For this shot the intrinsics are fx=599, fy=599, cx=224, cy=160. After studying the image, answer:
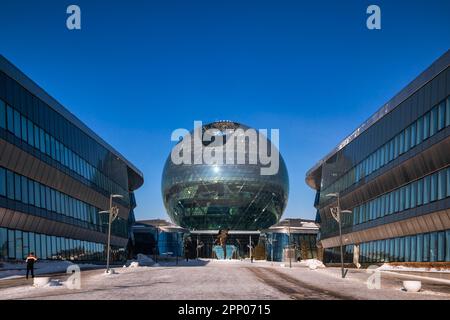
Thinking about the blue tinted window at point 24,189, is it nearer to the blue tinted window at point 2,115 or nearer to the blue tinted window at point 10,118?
the blue tinted window at point 10,118

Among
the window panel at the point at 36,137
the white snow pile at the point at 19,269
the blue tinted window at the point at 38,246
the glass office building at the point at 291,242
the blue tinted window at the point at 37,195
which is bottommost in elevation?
the glass office building at the point at 291,242

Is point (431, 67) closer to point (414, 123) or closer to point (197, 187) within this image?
point (414, 123)

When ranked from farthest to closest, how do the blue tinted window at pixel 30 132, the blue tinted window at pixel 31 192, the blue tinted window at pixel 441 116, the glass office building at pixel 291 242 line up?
the glass office building at pixel 291 242, the blue tinted window at pixel 31 192, the blue tinted window at pixel 30 132, the blue tinted window at pixel 441 116

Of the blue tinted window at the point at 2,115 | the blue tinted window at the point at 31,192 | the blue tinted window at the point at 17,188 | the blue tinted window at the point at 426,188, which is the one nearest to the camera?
the blue tinted window at the point at 2,115

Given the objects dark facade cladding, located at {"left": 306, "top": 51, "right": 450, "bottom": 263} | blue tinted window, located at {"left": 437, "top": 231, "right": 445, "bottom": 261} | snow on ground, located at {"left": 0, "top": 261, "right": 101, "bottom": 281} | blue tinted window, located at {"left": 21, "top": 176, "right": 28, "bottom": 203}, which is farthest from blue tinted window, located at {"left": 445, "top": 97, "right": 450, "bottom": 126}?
blue tinted window, located at {"left": 21, "top": 176, "right": 28, "bottom": 203}

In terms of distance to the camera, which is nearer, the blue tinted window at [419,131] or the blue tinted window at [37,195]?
the blue tinted window at [419,131]

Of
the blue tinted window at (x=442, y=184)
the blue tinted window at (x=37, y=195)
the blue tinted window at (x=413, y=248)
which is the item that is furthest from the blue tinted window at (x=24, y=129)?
the blue tinted window at (x=413, y=248)

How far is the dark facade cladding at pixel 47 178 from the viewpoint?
4512cm

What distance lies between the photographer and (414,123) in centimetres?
4781

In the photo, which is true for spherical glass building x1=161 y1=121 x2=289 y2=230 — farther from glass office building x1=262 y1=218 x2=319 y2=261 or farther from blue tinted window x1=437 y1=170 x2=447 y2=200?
blue tinted window x1=437 y1=170 x2=447 y2=200
